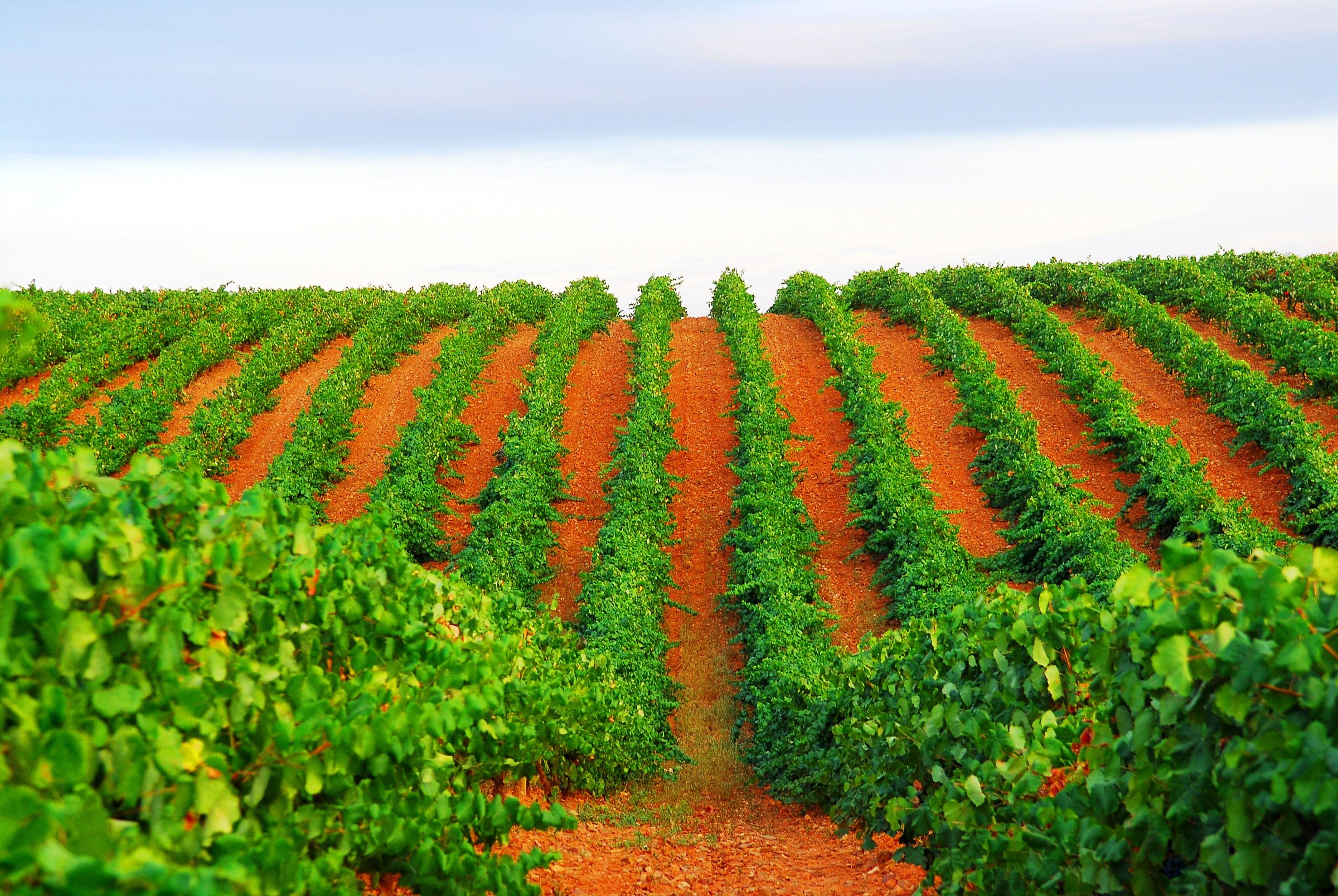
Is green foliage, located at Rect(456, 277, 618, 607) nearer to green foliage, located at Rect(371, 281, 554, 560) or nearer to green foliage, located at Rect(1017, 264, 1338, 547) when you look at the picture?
green foliage, located at Rect(371, 281, 554, 560)

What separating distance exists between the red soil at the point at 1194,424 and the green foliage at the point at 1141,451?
43 cm

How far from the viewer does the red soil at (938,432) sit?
17047mm

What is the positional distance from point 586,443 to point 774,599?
8.78m

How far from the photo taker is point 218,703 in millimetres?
3682

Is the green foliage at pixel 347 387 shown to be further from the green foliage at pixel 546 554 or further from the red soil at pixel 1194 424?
the red soil at pixel 1194 424

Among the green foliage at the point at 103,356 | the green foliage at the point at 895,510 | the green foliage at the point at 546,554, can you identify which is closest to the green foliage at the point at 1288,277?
the green foliage at the point at 895,510

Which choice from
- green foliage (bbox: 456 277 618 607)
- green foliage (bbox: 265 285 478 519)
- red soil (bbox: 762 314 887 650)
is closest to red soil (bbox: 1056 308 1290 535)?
red soil (bbox: 762 314 887 650)

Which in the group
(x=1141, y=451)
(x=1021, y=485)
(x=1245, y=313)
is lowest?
(x=1021, y=485)

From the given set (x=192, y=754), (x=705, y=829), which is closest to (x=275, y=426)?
(x=705, y=829)

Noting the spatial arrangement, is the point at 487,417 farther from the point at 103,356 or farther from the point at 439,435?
the point at 103,356

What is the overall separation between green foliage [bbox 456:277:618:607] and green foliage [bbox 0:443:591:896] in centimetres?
446

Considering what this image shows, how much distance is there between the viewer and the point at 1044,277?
29891 millimetres

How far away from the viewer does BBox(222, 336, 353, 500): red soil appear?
66.8ft

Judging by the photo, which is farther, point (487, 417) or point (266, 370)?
point (266, 370)
